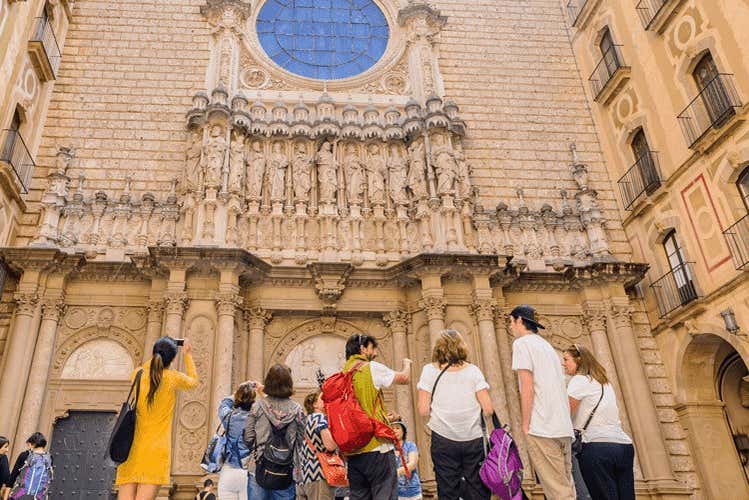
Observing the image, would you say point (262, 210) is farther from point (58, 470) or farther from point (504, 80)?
point (504, 80)

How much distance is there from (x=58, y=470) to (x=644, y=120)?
1561 centimetres

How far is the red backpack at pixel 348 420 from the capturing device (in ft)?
14.8

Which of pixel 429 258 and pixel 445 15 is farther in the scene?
pixel 445 15

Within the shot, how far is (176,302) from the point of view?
12.6 meters

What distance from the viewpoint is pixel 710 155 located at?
13.0 m

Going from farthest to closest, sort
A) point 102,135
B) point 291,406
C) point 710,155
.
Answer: point 102,135 < point 710,155 < point 291,406

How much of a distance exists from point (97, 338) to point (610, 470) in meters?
11.3

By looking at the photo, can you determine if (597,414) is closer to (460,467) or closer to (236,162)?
(460,467)

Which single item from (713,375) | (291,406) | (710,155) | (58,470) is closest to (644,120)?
(710,155)

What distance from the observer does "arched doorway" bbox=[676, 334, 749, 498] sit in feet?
42.3

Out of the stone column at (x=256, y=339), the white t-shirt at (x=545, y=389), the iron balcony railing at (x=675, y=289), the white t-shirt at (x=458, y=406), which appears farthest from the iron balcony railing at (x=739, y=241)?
the stone column at (x=256, y=339)

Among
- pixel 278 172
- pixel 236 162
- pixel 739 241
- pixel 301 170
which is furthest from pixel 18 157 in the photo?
pixel 739 241

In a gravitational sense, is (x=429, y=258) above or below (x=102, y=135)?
below

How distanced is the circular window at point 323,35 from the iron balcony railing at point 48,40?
18.0 ft
